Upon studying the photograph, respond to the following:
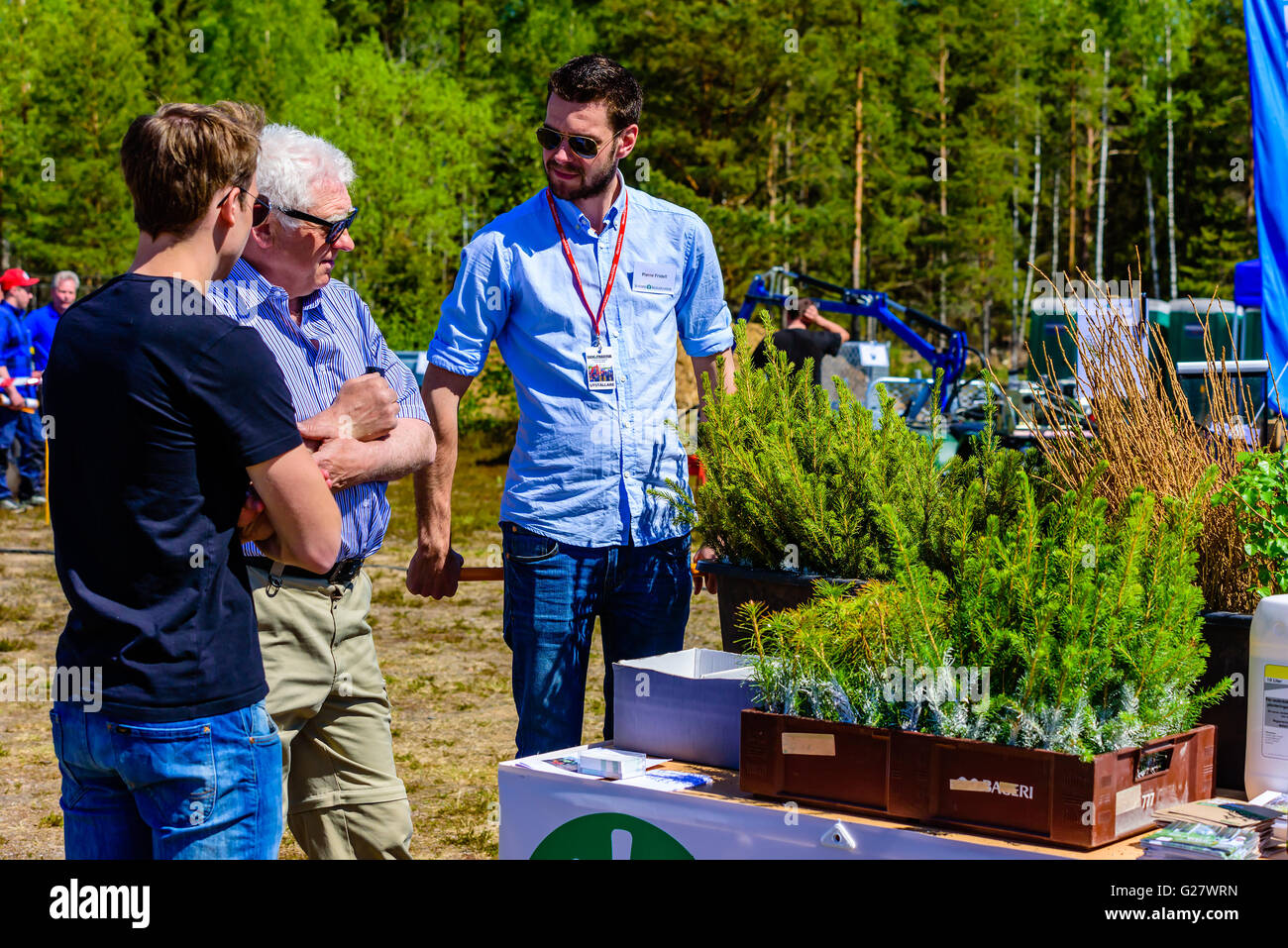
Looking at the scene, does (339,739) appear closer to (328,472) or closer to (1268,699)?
(328,472)

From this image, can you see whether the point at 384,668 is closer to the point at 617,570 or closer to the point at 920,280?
the point at 617,570

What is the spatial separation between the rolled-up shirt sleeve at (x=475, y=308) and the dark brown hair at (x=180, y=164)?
4.06ft

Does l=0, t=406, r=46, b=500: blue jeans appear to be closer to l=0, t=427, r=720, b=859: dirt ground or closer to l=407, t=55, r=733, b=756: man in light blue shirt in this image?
l=0, t=427, r=720, b=859: dirt ground

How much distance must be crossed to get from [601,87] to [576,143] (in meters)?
0.14

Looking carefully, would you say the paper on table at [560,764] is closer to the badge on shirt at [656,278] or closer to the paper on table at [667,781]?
the paper on table at [667,781]

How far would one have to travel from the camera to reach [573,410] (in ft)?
11.0

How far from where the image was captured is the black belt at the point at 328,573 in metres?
3.04

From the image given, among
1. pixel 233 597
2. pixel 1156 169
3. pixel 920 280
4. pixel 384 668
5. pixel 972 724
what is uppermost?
pixel 1156 169

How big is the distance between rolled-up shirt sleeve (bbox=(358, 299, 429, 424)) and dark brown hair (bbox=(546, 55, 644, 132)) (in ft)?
2.20

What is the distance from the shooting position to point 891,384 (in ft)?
59.3

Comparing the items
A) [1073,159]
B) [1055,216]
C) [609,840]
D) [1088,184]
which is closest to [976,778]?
[609,840]

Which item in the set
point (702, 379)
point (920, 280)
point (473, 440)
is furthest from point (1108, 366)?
point (920, 280)

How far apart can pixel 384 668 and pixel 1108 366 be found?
17.9ft
